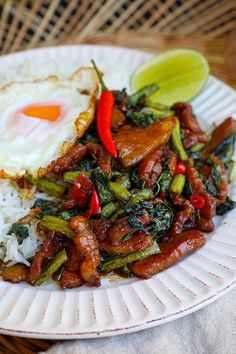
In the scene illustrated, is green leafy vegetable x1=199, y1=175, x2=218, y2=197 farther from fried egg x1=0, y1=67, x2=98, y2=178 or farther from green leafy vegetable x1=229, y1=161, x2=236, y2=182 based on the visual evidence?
fried egg x1=0, y1=67, x2=98, y2=178

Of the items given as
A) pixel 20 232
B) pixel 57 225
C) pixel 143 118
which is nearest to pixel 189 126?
pixel 143 118

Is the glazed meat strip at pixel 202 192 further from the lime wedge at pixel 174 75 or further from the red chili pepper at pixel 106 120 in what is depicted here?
the lime wedge at pixel 174 75

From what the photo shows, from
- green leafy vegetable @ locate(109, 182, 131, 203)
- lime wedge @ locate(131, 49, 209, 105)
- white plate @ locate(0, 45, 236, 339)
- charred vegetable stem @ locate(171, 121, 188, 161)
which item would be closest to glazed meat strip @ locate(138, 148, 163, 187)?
green leafy vegetable @ locate(109, 182, 131, 203)

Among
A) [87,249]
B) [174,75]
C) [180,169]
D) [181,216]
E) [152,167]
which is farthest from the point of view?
[174,75]

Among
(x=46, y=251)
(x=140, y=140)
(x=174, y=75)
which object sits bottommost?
(x=46, y=251)

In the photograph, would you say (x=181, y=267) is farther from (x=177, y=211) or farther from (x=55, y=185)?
(x=55, y=185)

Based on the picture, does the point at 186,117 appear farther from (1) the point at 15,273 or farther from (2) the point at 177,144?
(1) the point at 15,273
